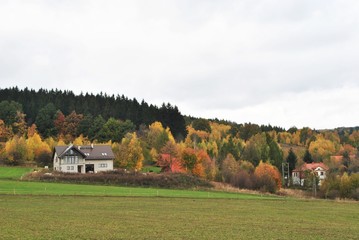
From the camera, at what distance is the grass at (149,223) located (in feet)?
87.6

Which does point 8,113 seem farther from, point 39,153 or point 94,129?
point 39,153

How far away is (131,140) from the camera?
10806 cm

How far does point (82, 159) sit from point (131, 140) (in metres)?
12.9

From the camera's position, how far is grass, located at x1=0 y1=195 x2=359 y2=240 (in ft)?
87.6

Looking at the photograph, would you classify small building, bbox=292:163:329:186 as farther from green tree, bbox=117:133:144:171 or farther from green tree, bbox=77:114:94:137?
green tree, bbox=77:114:94:137

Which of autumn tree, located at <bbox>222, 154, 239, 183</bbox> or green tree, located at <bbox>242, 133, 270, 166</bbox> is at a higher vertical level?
green tree, located at <bbox>242, 133, 270, 166</bbox>

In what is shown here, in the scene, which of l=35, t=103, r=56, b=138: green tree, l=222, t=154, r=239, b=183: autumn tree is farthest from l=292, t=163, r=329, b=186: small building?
l=35, t=103, r=56, b=138: green tree

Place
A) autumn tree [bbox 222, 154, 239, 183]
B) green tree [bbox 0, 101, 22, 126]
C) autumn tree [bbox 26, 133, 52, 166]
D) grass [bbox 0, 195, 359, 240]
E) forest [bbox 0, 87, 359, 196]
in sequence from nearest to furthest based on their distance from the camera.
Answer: grass [bbox 0, 195, 359, 240], autumn tree [bbox 222, 154, 239, 183], forest [bbox 0, 87, 359, 196], autumn tree [bbox 26, 133, 52, 166], green tree [bbox 0, 101, 22, 126]

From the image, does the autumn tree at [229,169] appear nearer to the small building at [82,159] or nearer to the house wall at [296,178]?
the small building at [82,159]

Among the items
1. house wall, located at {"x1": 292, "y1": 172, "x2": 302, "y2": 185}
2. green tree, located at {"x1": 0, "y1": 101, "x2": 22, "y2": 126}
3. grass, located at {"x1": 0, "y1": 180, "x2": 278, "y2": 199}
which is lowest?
house wall, located at {"x1": 292, "y1": 172, "x2": 302, "y2": 185}

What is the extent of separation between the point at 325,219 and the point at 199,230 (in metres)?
16.2

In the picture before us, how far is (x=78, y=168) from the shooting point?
104062 millimetres

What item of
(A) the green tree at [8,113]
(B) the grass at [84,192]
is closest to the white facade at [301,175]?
(B) the grass at [84,192]

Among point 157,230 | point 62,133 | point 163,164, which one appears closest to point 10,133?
point 62,133
